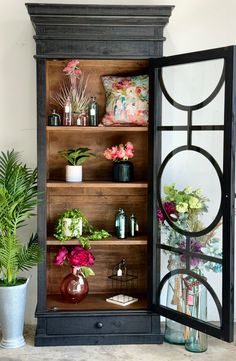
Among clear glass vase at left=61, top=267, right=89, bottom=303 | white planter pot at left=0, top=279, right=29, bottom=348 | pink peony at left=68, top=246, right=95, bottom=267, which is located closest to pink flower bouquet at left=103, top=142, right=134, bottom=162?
pink peony at left=68, top=246, right=95, bottom=267

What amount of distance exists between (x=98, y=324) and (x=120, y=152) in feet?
3.70

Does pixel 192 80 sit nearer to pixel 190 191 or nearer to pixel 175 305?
pixel 190 191

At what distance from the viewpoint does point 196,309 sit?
3.65 metres

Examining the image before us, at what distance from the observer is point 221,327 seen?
3.46 m

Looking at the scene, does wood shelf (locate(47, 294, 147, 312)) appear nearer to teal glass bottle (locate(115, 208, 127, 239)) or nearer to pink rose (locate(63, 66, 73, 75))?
teal glass bottle (locate(115, 208, 127, 239))

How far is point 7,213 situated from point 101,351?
3.44 feet

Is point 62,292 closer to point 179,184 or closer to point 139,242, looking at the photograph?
point 139,242

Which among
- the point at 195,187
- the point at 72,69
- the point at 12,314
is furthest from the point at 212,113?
the point at 12,314

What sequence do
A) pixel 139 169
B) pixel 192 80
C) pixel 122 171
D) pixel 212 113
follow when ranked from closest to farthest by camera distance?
1. pixel 212 113
2. pixel 192 80
3. pixel 122 171
4. pixel 139 169

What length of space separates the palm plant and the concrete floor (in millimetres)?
449

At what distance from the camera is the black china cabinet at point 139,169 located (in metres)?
3.46

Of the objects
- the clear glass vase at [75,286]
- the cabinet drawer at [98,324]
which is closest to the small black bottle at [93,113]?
the clear glass vase at [75,286]

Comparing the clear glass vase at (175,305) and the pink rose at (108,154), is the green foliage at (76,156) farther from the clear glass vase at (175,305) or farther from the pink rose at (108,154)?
the clear glass vase at (175,305)

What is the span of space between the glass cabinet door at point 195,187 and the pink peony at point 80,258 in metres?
0.46
